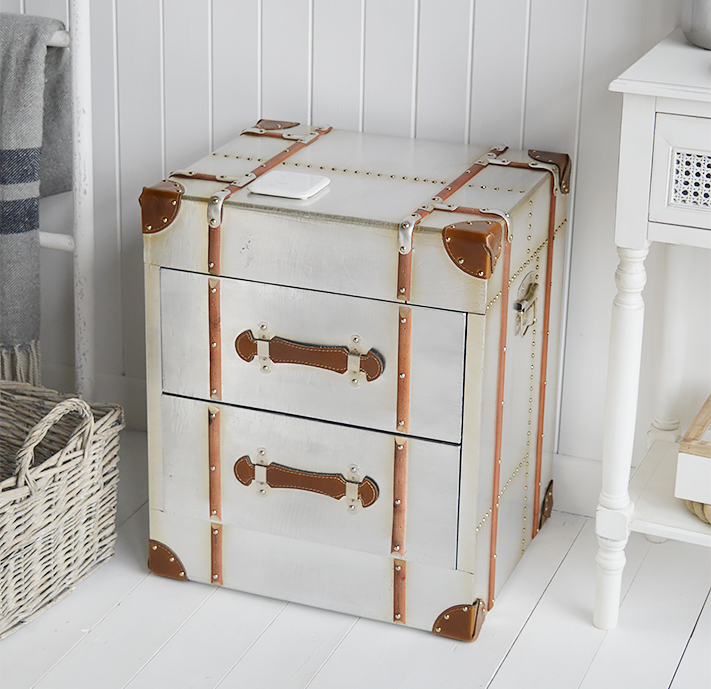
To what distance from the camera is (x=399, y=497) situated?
5.23ft

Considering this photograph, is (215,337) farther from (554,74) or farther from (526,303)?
(554,74)

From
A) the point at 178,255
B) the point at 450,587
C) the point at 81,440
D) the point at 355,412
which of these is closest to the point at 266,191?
the point at 178,255

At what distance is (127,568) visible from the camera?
1822mm

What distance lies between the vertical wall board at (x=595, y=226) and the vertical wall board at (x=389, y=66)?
305 millimetres

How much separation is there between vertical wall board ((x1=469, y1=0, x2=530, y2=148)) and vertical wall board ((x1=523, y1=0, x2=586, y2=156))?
0.02 m

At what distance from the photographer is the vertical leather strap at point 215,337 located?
1595 mm

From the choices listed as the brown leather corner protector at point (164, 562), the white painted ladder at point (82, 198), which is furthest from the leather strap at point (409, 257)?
the white painted ladder at point (82, 198)

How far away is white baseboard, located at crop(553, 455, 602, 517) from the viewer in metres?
1.98

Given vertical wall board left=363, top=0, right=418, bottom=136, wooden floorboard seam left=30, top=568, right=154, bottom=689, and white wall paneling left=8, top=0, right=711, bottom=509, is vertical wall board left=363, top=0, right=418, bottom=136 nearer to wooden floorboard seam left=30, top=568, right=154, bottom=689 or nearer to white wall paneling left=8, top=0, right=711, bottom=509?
white wall paneling left=8, top=0, right=711, bottom=509

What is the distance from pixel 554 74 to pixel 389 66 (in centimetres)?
29

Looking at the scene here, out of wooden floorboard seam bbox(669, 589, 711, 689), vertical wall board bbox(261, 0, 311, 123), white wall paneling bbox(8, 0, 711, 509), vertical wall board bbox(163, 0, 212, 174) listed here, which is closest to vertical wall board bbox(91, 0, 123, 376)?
white wall paneling bbox(8, 0, 711, 509)

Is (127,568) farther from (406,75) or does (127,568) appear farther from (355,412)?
(406,75)

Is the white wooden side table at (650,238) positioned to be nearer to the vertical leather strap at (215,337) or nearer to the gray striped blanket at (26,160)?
the vertical leather strap at (215,337)

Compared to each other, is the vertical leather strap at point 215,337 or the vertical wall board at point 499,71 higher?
the vertical wall board at point 499,71
